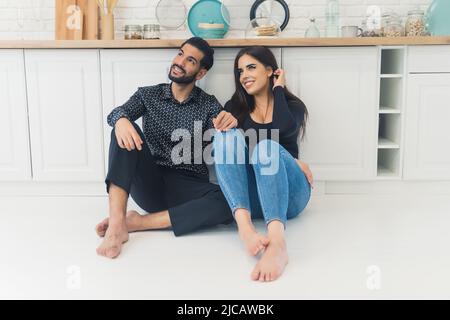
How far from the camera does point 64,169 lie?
3.18 meters

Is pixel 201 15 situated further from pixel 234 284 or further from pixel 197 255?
pixel 234 284

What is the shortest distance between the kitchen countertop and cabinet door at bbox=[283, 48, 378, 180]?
58mm

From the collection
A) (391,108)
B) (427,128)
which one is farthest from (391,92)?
(427,128)

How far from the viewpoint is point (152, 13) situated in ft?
12.0

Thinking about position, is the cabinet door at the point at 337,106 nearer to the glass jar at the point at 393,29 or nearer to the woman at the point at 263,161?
the woman at the point at 263,161

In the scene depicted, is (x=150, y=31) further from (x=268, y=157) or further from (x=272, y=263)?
(x=272, y=263)

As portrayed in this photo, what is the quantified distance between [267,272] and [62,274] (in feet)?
2.42

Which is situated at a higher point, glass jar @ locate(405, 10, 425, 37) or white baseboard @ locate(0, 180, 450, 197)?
glass jar @ locate(405, 10, 425, 37)

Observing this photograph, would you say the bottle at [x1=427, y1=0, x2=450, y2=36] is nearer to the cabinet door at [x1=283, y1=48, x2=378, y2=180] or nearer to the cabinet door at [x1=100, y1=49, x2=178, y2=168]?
the cabinet door at [x1=283, y1=48, x2=378, y2=180]

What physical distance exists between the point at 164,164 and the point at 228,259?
0.72 metres

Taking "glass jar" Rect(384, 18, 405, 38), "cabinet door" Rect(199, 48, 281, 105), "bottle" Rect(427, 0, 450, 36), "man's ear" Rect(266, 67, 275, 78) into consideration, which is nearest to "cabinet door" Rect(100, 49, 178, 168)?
"cabinet door" Rect(199, 48, 281, 105)

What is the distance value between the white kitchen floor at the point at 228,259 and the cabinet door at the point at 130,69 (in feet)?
2.18

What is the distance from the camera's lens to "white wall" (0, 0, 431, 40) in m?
3.62

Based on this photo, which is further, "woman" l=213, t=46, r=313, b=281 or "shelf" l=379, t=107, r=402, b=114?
"shelf" l=379, t=107, r=402, b=114
